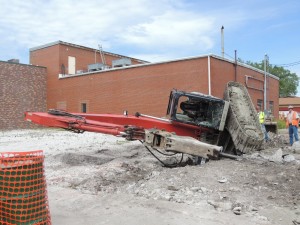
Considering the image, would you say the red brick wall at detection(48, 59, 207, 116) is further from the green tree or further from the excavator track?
the green tree

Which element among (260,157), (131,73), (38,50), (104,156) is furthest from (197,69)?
(38,50)

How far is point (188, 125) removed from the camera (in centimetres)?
1023

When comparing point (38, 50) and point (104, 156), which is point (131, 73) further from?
point (104, 156)

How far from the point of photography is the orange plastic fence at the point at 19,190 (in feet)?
14.6

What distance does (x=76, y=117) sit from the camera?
32.3 ft

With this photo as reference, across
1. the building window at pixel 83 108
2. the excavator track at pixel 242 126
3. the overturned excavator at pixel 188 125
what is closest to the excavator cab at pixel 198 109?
the overturned excavator at pixel 188 125

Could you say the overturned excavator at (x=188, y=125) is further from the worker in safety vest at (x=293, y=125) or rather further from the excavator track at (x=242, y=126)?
the worker in safety vest at (x=293, y=125)

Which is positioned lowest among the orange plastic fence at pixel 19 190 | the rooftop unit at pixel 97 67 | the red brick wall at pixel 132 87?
the orange plastic fence at pixel 19 190

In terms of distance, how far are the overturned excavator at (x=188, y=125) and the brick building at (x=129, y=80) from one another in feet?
52.8

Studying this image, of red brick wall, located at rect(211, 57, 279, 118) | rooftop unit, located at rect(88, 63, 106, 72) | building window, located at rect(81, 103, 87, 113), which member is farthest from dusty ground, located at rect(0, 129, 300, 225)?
rooftop unit, located at rect(88, 63, 106, 72)

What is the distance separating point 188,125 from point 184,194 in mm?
3452

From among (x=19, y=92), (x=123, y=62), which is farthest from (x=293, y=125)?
(x=19, y=92)

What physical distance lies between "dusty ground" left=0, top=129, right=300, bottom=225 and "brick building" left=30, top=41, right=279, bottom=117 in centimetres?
1755

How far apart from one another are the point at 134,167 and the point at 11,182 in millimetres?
5427
